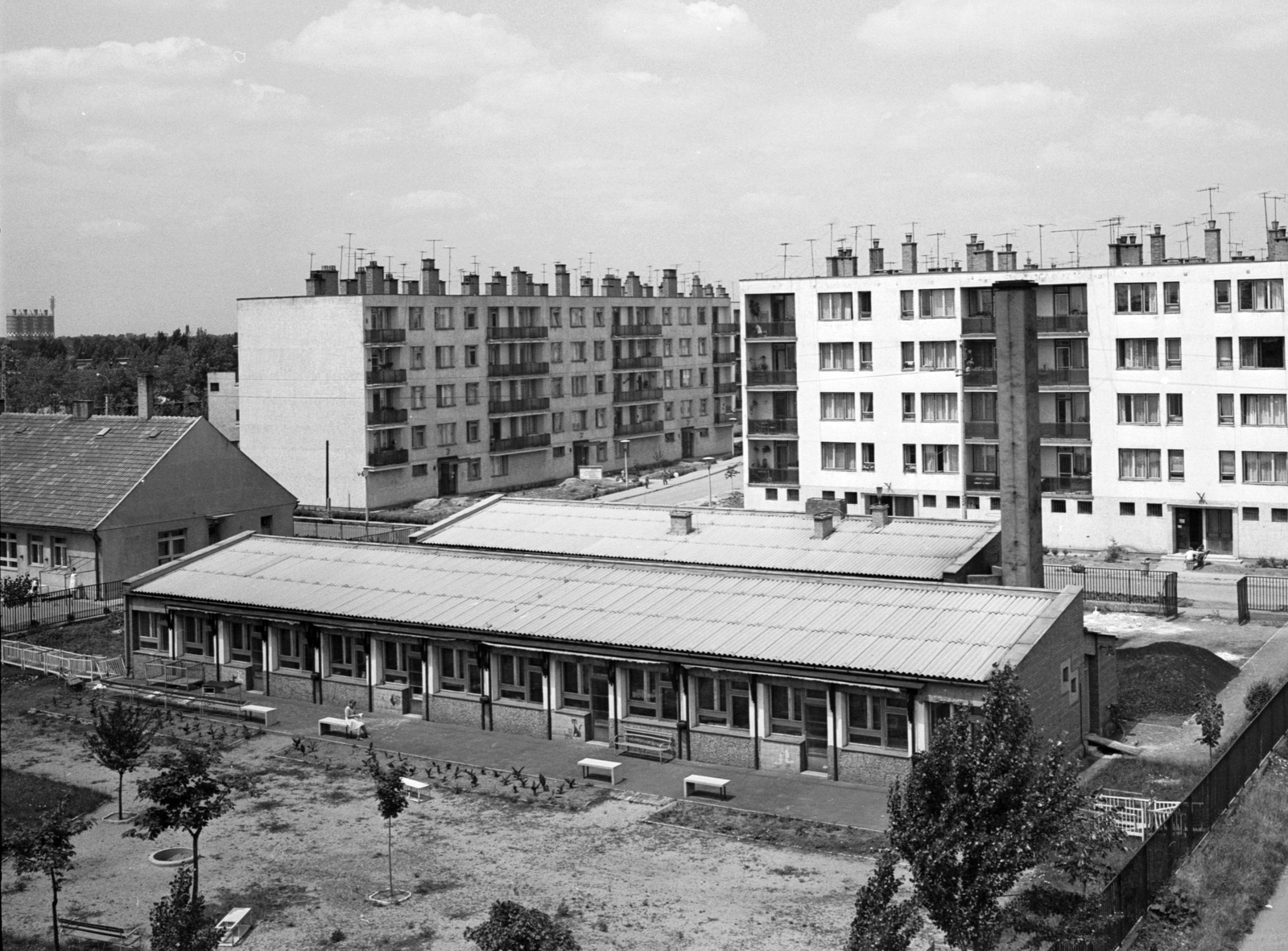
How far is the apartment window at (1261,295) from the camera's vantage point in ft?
192

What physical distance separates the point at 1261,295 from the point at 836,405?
65.9 feet

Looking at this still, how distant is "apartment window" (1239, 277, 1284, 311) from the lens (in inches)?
2309

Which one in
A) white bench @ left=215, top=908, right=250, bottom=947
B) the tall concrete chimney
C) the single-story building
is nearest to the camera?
white bench @ left=215, top=908, right=250, bottom=947

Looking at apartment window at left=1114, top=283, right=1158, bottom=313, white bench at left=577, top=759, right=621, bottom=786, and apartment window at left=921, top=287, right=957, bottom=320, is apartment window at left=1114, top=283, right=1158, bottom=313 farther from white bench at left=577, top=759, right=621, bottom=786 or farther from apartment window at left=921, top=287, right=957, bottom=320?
white bench at left=577, top=759, right=621, bottom=786

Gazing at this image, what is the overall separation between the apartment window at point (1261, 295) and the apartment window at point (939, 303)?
12627 mm

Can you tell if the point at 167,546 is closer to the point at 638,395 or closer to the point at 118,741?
the point at 118,741

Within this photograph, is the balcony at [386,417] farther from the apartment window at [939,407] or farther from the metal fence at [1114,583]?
the metal fence at [1114,583]

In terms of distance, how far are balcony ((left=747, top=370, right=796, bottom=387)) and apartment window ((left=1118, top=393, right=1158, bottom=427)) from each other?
1638 cm

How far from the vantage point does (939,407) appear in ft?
218

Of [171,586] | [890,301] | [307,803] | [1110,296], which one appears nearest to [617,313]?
[890,301]

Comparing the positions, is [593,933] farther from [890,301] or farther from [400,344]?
[400,344]

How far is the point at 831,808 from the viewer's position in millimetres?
28578

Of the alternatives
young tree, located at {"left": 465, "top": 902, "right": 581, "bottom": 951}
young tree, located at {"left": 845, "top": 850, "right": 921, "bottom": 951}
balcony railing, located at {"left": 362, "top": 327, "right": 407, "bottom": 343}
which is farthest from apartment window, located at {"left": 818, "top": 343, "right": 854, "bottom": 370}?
young tree, located at {"left": 465, "top": 902, "right": 581, "bottom": 951}

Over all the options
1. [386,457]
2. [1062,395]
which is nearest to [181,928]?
[1062,395]
